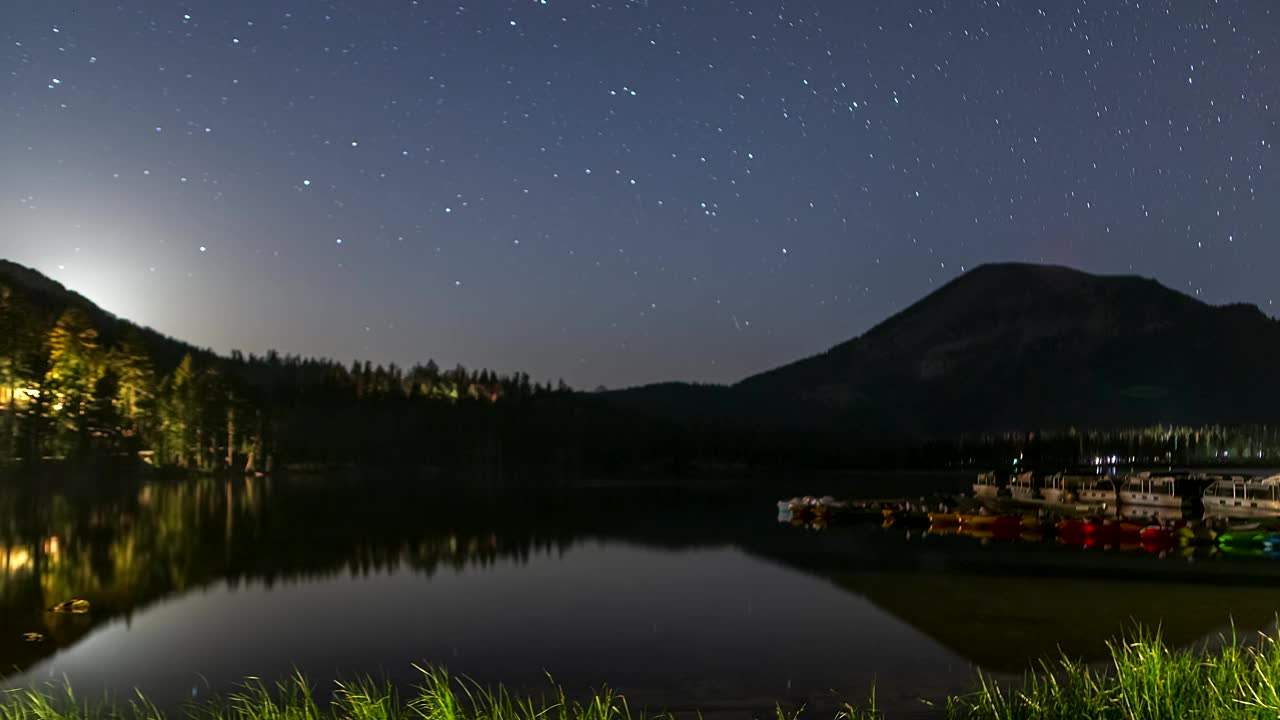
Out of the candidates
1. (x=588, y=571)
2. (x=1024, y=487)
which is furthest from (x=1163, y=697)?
(x=1024, y=487)

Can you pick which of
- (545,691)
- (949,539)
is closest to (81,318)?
(949,539)

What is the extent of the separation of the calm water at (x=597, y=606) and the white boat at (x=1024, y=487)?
1498 inches

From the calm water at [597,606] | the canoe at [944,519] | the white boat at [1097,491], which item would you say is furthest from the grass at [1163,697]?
the white boat at [1097,491]

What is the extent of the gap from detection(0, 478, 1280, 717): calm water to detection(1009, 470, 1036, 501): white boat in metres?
38.0

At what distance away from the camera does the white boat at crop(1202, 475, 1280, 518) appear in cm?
6794

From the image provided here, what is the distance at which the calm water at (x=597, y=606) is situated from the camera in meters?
25.0

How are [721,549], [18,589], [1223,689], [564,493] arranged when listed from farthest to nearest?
1. [564,493]
2. [721,549]
3. [18,589]
4. [1223,689]

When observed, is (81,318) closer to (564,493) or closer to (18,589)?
(564,493)

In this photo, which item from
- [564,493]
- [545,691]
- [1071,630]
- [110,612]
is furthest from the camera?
[564,493]

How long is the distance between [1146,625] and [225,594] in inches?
1353

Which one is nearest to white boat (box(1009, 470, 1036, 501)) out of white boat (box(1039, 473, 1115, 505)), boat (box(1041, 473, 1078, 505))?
boat (box(1041, 473, 1078, 505))

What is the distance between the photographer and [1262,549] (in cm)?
5269

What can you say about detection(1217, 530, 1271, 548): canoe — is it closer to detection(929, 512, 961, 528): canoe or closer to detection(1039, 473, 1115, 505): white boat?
detection(929, 512, 961, 528): canoe

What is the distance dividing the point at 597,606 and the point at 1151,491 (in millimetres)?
60824
